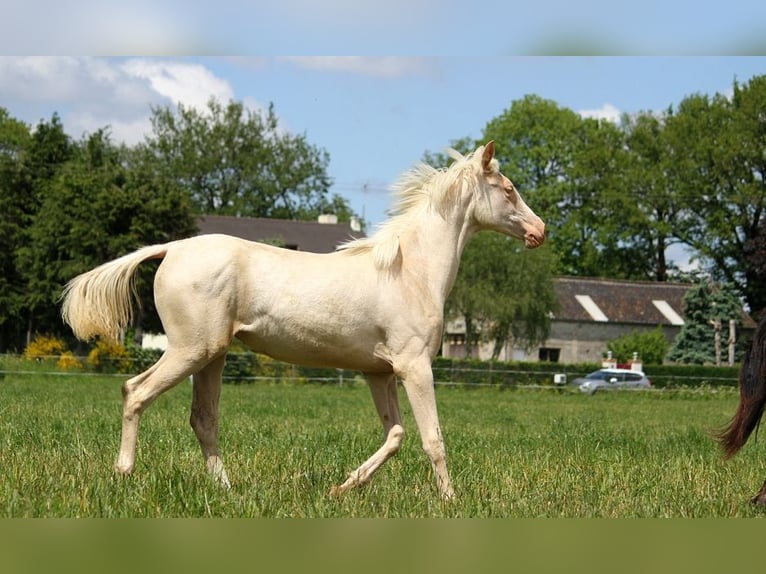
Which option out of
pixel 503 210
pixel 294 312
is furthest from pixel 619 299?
pixel 294 312

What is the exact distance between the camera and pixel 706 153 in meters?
69.0

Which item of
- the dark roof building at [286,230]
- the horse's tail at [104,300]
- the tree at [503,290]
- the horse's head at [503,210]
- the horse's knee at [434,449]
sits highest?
the dark roof building at [286,230]

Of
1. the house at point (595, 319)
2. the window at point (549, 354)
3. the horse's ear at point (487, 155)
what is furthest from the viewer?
the window at point (549, 354)

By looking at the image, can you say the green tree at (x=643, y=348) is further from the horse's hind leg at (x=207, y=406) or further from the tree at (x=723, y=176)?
the horse's hind leg at (x=207, y=406)

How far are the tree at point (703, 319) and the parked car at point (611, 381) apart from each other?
17.8 meters

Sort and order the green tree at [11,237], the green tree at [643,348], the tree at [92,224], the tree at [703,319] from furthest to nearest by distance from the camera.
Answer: the tree at [703,319]
the green tree at [643,348]
the green tree at [11,237]
the tree at [92,224]

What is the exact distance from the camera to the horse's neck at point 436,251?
7.75 metres

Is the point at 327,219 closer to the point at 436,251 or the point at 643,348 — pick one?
the point at 643,348

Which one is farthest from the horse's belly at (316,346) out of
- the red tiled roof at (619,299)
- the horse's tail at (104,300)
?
the red tiled roof at (619,299)

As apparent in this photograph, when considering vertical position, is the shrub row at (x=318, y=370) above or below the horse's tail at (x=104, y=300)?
below

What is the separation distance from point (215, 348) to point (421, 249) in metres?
1.80

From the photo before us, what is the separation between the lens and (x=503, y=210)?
8070mm

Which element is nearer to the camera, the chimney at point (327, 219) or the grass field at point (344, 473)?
the grass field at point (344, 473)

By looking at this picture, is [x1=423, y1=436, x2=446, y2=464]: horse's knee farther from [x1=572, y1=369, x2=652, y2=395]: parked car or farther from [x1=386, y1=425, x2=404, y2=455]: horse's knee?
[x1=572, y1=369, x2=652, y2=395]: parked car
